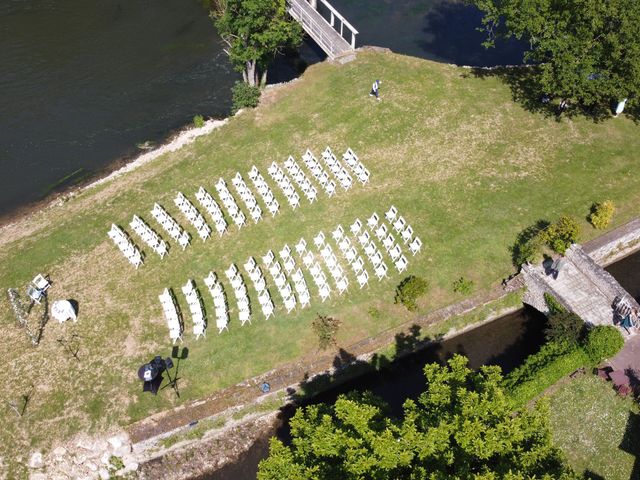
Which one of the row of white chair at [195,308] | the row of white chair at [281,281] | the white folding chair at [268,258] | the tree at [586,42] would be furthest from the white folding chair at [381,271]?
the tree at [586,42]

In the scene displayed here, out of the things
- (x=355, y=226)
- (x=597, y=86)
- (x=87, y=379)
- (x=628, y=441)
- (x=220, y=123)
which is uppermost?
(x=220, y=123)

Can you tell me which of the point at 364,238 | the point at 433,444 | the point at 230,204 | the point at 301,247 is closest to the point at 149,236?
the point at 230,204

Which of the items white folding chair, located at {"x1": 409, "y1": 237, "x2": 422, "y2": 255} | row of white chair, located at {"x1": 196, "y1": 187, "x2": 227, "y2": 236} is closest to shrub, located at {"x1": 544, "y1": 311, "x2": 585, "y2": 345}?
white folding chair, located at {"x1": 409, "y1": 237, "x2": 422, "y2": 255}

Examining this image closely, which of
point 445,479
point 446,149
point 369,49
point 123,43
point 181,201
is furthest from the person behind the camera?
point 123,43

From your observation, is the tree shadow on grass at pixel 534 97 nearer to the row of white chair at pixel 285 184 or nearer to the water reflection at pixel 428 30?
the water reflection at pixel 428 30

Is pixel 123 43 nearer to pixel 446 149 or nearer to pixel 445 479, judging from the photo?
pixel 446 149

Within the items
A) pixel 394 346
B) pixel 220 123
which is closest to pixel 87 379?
pixel 394 346

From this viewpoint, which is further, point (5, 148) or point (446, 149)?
point (5, 148)

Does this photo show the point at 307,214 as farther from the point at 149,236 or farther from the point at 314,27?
the point at 314,27
